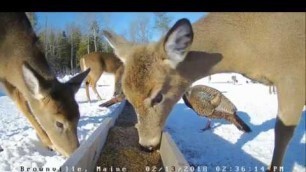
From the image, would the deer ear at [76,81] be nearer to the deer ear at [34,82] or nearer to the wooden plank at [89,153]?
the deer ear at [34,82]

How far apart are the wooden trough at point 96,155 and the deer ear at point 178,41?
42 centimetres

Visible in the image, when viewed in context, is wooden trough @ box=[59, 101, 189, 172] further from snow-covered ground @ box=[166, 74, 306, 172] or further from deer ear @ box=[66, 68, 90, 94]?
deer ear @ box=[66, 68, 90, 94]

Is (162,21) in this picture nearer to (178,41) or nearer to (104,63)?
(178,41)

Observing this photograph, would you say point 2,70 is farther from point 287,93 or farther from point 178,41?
point 287,93

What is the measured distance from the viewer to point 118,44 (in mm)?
1995

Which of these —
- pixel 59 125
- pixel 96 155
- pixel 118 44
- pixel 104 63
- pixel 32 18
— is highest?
pixel 32 18

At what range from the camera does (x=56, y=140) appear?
2.30 meters

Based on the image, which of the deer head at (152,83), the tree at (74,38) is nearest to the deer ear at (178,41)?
the deer head at (152,83)

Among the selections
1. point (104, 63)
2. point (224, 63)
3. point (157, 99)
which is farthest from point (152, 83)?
Answer: point (104, 63)

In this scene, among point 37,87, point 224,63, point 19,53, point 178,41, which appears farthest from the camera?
point 19,53

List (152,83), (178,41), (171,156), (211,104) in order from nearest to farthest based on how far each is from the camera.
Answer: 1. (178,41)
2. (152,83)
3. (171,156)
4. (211,104)

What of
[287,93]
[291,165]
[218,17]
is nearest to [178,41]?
[218,17]

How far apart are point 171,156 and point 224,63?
497 millimetres

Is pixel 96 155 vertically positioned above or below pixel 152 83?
below
